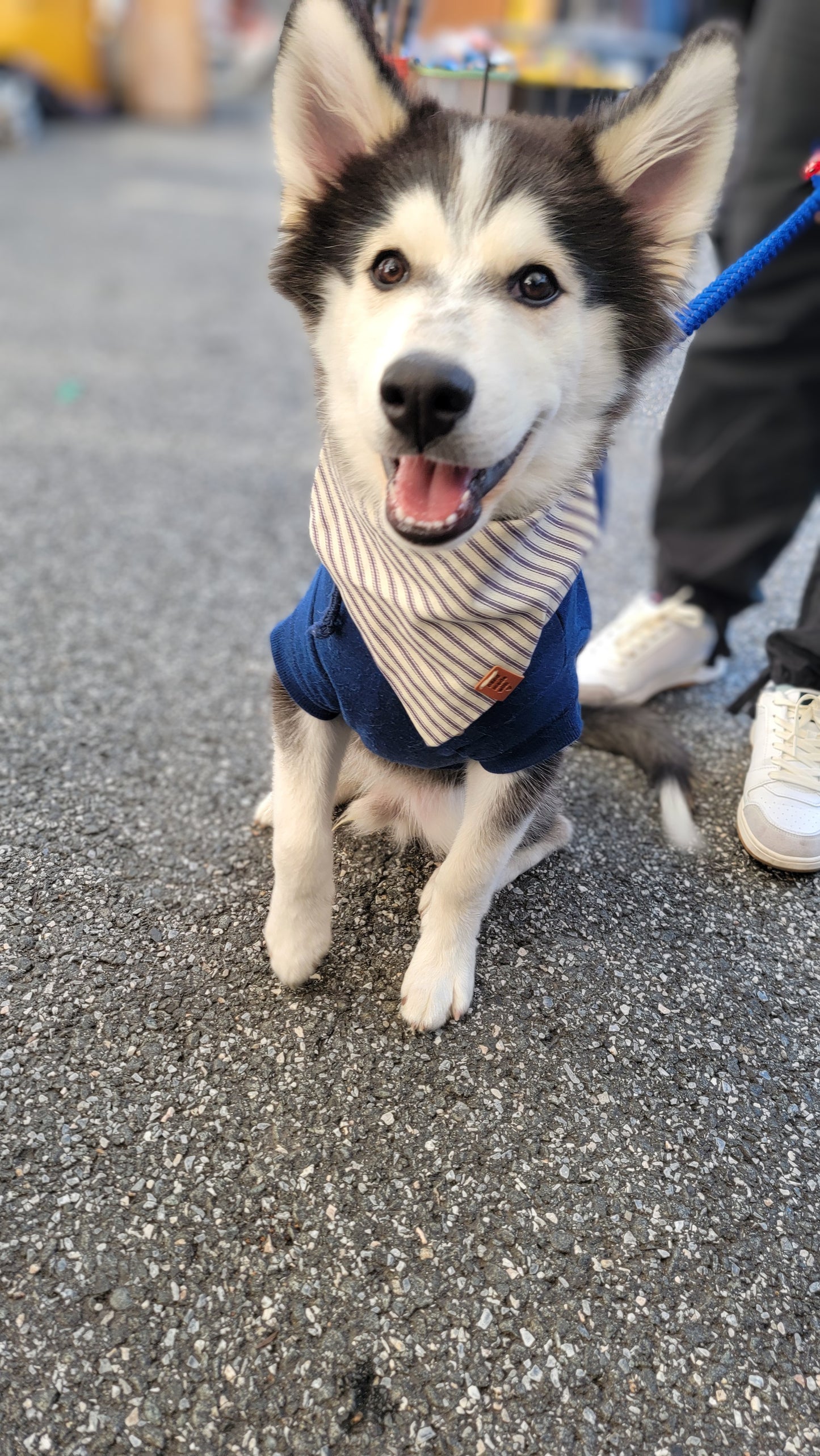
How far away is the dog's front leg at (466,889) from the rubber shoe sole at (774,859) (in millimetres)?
544

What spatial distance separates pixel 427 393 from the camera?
3.05 feet

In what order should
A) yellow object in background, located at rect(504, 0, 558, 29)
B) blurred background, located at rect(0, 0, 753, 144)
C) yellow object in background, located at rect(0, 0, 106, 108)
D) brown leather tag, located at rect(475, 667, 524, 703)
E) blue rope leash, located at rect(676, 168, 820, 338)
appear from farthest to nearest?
1. yellow object in background, located at rect(504, 0, 558, 29)
2. yellow object in background, located at rect(0, 0, 106, 108)
3. blurred background, located at rect(0, 0, 753, 144)
4. blue rope leash, located at rect(676, 168, 820, 338)
5. brown leather tag, located at rect(475, 667, 524, 703)

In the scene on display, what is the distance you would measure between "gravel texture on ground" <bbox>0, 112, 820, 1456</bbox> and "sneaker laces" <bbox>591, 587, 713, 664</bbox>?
18cm

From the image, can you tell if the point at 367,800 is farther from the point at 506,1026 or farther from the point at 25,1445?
the point at 25,1445

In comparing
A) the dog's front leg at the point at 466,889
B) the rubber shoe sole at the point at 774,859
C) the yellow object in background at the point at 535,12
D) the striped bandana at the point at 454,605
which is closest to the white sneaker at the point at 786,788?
the rubber shoe sole at the point at 774,859

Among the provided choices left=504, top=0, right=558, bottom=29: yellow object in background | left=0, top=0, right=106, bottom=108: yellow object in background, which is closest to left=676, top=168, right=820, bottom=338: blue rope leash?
left=0, top=0, right=106, bottom=108: yellow object in background

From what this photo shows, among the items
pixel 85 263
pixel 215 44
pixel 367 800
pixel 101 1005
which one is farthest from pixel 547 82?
pixel 215 44

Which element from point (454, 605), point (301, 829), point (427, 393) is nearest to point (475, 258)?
point (427, 393)

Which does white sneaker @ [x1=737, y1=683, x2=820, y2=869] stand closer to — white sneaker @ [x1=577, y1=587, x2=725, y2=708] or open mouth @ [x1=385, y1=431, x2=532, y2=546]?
white sneaker @ [x1=577, y1=587, x2=725, y2=708]

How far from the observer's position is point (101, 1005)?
1335mm

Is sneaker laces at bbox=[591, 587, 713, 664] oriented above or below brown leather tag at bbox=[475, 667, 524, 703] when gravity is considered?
below

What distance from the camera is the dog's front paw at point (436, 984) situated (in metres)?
1.33

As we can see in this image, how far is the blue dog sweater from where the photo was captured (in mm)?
1190

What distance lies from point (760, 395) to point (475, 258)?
1129 mm
